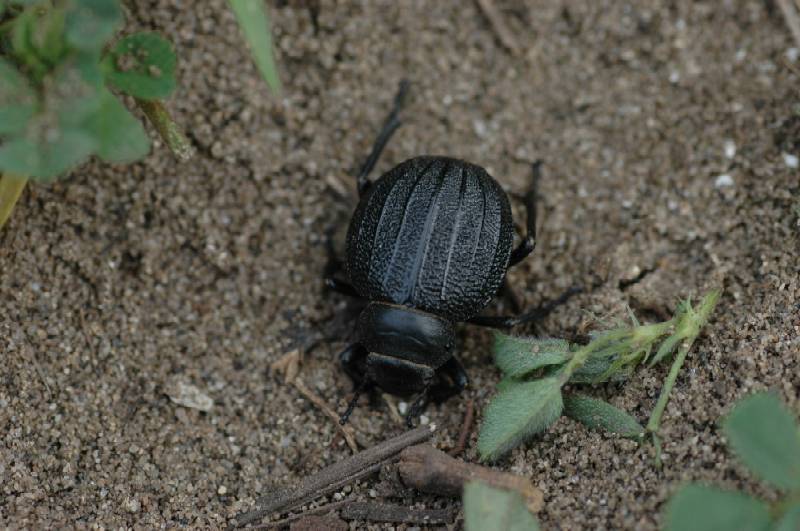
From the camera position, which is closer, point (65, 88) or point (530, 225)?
point (65, 88)

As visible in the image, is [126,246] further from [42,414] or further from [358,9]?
[358,9]

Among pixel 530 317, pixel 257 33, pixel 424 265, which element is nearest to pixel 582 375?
pixel 530 317

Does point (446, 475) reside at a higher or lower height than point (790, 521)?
lower

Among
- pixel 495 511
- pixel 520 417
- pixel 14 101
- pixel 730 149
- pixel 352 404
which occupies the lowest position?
pixel 352 404

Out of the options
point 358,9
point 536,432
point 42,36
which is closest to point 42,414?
point 42,36

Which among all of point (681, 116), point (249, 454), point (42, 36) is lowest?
point (249, 454)

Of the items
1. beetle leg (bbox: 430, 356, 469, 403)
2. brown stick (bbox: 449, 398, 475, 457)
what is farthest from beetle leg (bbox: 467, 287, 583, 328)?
brown stick (bbox: 449, 398, 475, 457)

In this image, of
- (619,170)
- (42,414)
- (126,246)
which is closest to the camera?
(42,414)

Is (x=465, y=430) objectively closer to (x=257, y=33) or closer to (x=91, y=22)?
(x=257, y=33)
